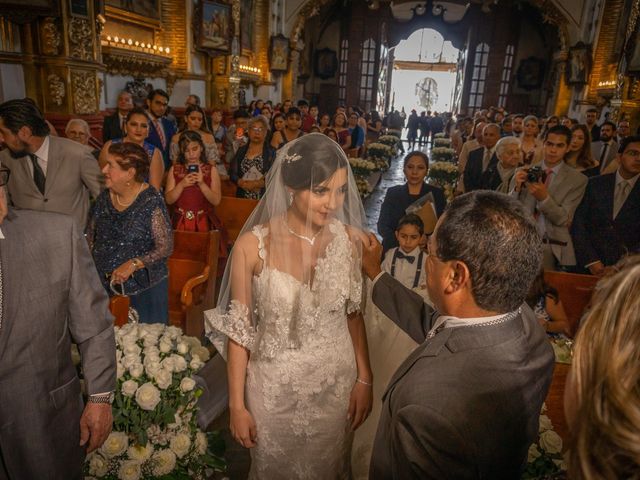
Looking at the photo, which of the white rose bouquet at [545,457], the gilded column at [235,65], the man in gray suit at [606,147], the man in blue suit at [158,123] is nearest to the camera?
→ the white rose bouquet at [545,457]

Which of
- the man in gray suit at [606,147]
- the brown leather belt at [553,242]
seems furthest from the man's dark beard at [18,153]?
the man in gray suit at [606,147]

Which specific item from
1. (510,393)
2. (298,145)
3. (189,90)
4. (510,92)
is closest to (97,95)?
(189,90)

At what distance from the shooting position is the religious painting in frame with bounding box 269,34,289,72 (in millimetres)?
18016

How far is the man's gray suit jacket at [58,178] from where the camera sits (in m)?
3.29

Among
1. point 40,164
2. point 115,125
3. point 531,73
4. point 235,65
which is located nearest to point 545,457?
point 40,164

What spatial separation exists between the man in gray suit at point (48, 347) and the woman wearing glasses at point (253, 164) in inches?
138

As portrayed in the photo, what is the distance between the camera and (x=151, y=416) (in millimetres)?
1795

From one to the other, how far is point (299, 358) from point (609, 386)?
1452 millimetres

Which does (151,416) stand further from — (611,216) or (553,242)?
(611,216)

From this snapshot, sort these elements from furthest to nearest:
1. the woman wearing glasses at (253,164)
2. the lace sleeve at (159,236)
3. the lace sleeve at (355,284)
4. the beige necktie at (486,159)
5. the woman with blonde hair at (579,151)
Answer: the beige necktie at (486,159), the woman with blonde hair at (579,151), the woman wearing glasses at (253,164), the lace sleeve at (159,236), the lace sleeve at (355,284)

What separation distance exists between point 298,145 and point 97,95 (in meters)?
7.00

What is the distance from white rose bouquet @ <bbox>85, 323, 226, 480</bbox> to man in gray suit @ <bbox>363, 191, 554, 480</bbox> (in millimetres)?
896

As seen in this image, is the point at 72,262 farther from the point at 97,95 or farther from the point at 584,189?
the point at 97,95

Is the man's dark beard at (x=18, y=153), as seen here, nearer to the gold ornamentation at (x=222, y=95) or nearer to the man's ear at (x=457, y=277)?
the man's ear at (x=457, y=277)
